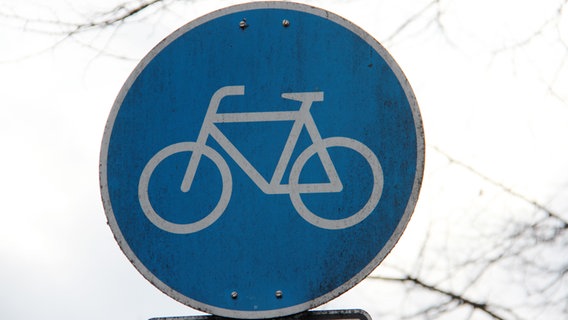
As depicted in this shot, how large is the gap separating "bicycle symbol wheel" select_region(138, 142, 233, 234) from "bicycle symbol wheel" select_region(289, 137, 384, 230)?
15cm

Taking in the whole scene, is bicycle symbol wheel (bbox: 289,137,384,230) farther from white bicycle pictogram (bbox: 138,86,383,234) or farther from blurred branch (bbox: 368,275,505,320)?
blurred branch (bbox: 368,275,505,320)

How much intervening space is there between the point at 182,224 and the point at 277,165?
0.79 feet

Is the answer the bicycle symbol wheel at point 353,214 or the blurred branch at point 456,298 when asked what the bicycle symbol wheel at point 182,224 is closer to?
the bicycle symbol wheel at point 353,214

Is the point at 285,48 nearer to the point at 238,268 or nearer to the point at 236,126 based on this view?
the point at 236,126

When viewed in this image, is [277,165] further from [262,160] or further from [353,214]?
[353,214]

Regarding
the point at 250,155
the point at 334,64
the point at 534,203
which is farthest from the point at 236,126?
the point at 534,203

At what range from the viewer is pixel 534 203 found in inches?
171

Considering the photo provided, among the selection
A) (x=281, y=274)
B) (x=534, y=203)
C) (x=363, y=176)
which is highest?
(x=534, y=203)

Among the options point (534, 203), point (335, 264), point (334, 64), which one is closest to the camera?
point (335, 264)

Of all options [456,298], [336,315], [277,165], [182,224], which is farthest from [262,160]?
[456,298]

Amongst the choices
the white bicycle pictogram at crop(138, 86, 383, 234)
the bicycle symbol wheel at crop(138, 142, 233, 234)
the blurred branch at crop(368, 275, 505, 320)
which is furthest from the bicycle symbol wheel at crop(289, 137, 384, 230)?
the blurred branch at crop(368, 275, 505, 320)

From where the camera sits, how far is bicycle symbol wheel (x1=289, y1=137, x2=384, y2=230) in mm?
2871

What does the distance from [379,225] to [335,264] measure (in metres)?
0.12

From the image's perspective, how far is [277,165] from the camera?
292 cm
